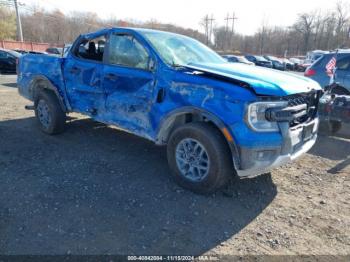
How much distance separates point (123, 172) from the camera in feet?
14.3

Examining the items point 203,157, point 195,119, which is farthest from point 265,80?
point 203,157

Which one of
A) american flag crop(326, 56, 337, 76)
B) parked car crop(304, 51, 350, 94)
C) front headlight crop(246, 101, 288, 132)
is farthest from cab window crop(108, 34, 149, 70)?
parked car crop(304, 51, 350, 94)

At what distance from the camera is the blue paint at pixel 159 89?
3320 millimetres

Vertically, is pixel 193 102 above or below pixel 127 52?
below

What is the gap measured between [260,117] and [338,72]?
19.4 feet

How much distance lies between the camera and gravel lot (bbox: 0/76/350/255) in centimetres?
288

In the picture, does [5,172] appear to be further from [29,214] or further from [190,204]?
[190,204]

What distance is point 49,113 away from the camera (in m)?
5.70

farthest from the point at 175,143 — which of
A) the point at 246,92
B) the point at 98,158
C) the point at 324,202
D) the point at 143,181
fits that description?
the point at 324,202

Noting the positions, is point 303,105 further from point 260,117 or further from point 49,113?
point 49,113

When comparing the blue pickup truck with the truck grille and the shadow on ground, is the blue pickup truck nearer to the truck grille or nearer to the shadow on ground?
the truck grille

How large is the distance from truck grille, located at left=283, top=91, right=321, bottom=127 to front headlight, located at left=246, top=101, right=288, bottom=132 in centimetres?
29

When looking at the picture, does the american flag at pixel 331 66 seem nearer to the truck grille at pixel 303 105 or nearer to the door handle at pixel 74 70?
the truck grille at pixel 303 105

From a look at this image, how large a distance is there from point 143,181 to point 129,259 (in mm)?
1500
